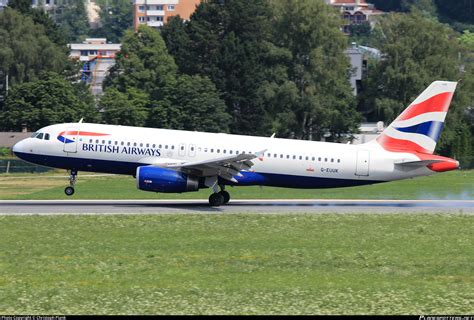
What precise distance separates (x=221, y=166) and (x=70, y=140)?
731 cm

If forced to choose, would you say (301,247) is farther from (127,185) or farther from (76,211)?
(127,185)

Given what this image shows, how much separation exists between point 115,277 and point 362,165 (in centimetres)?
2253

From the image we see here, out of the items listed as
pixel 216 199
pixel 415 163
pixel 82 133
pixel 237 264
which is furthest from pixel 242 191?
pixel 237 264

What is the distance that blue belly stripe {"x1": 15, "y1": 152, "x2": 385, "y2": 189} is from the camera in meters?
47.8

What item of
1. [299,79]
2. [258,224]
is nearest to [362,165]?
[258,224]

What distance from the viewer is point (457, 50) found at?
4338 inches

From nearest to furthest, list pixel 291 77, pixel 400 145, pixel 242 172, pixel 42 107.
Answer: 1. pixel 242 172
2. pixel 400 145
3. pixel 42 107
4. pixel 291 77

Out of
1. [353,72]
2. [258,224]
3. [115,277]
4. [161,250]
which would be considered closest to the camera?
[115,277]

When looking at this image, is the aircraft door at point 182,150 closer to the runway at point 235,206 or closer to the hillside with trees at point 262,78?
the runway at point 235,206

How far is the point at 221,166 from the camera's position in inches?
1833

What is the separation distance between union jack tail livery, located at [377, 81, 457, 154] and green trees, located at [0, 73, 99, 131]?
54.5 m

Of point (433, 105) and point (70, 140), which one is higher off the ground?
point (433, 105)

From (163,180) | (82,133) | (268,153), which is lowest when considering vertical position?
(163,180)

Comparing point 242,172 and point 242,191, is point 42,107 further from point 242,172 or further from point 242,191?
point 242,172
